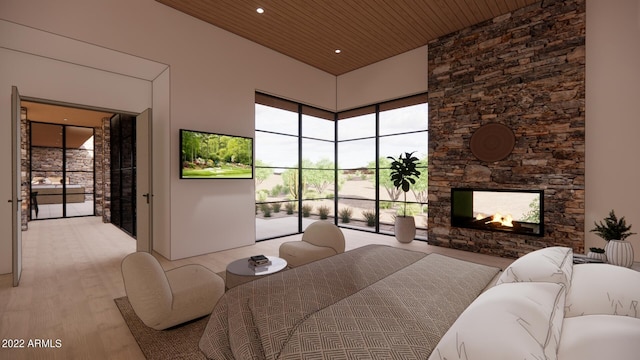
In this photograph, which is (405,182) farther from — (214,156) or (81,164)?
(81,164)

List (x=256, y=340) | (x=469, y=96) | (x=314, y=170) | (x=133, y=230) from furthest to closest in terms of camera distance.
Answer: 1. (x=314, y=170)
2. (x=133, y=230)
3. (x=469, y=96)
4. (x=256, y=340)

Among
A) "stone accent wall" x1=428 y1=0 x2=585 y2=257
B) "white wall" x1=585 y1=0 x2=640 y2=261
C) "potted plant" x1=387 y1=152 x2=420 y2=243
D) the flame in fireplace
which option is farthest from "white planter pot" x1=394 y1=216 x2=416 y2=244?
"white wall" x1=585 y1=0 x2=640 y2=261

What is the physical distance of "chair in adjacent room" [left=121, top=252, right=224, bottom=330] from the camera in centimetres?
214

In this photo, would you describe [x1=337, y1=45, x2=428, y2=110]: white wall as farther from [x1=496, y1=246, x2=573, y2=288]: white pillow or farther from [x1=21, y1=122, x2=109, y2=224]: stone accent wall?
[x1=21, y1=122, x2=109, y2=224]: stone accent wall

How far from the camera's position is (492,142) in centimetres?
443

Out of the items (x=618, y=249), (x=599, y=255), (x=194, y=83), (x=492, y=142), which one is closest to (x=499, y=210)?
(x=492, y=142)

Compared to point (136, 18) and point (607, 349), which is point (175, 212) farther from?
→ point (607, 349)

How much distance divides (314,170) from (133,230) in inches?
155

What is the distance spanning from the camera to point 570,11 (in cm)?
383

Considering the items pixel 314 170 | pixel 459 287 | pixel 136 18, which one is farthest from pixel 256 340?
pixel 314 170

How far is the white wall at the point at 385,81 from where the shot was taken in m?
5.36

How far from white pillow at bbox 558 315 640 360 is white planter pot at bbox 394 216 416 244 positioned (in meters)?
4.23

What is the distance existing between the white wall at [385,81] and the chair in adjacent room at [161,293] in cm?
483

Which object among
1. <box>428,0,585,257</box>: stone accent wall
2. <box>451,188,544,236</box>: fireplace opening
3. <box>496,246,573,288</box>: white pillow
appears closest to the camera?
<box>496,246,573,288</box>: white pillow
